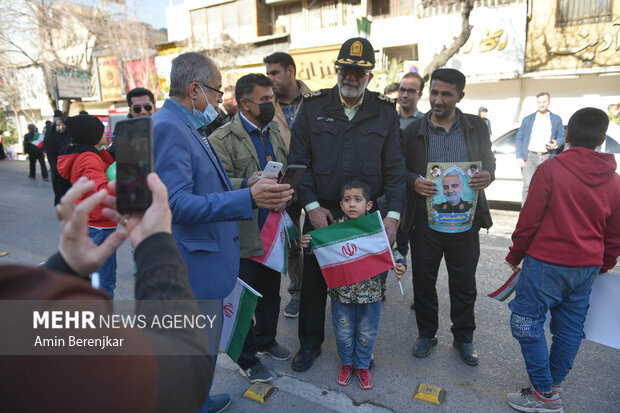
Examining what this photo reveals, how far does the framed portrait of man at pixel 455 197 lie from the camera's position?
9.74 feet

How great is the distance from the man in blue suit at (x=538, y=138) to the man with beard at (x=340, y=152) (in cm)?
493

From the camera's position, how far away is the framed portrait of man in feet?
9.74

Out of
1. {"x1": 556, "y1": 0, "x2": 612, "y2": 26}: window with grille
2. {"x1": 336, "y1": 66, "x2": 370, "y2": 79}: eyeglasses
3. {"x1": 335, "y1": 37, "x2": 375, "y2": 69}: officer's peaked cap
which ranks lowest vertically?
{"x1": 336, "y1": 66, "x2": 370, "y2": 79}: eyeglasses

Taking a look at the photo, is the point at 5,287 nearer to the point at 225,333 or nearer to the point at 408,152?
the point at 225,333

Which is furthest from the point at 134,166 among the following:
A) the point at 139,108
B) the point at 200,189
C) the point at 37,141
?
the point at 37,141

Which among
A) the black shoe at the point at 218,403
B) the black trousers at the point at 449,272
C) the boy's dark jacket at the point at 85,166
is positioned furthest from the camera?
the boy's dark jacket at the point at 85,166

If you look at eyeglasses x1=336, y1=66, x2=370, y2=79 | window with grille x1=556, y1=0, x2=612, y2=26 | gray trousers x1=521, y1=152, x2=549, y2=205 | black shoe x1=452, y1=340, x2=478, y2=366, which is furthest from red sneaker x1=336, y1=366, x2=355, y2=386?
window with grille x1=556, y1=0, x2=612, y2=26

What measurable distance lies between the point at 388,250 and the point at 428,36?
1484cm

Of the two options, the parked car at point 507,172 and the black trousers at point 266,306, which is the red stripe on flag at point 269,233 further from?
the parked car at point 507,172

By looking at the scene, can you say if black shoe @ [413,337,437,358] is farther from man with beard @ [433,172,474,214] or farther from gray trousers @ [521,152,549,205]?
gray trousers @ [521,152,549,205]

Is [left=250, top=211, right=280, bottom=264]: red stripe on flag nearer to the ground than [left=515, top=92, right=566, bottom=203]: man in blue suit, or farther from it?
nearer to the ground

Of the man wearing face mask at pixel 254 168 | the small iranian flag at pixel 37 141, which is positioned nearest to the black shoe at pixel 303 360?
the man wearing face mask at pixel 254 168

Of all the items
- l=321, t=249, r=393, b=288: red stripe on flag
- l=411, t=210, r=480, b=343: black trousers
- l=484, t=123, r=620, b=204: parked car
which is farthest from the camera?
l=484, t=123, r=620, b=204: parked car

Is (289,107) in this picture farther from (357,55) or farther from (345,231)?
(345,231)
